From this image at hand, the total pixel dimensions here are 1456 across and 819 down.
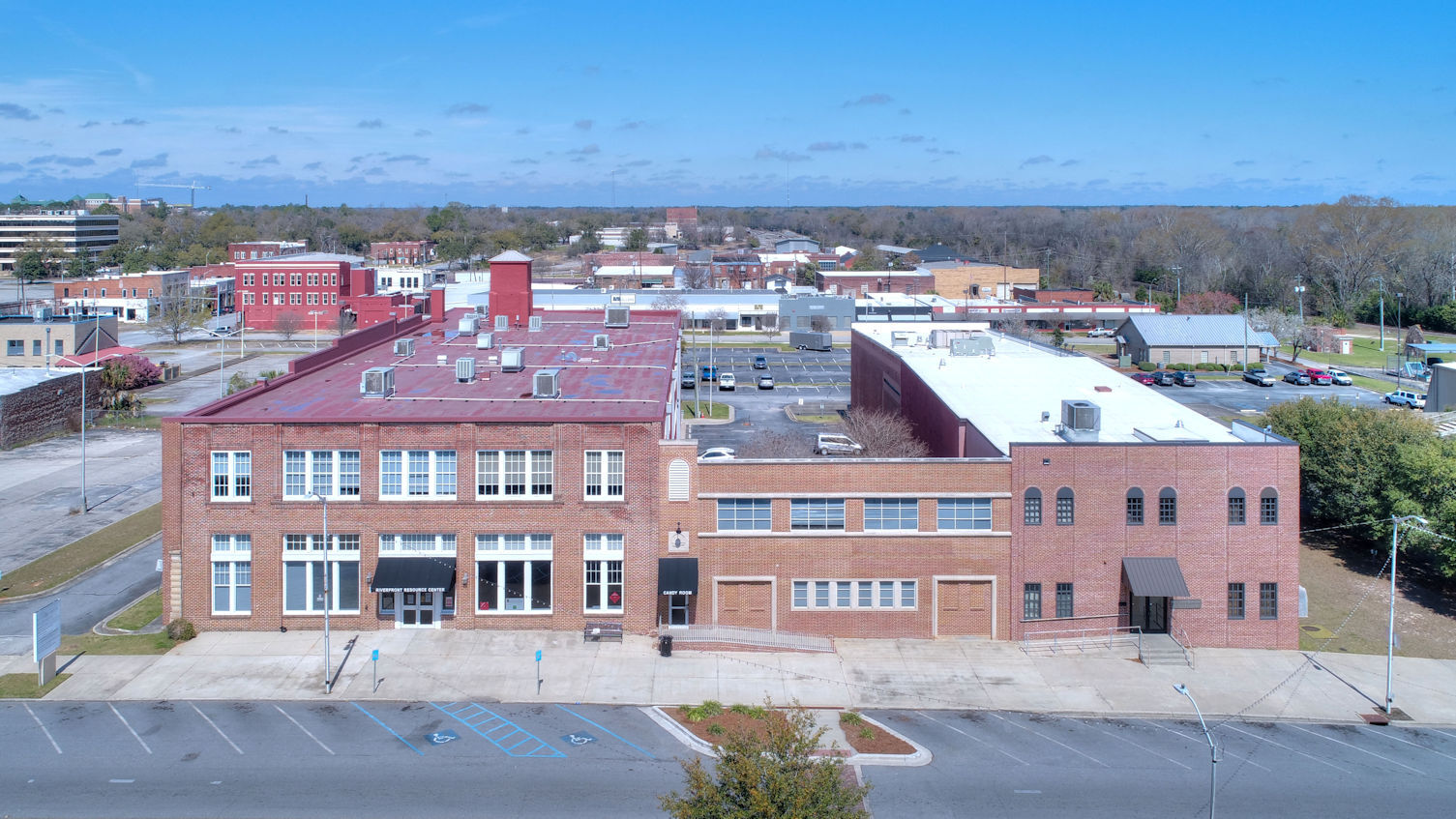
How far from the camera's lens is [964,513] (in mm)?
36219

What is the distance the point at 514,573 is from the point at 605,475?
4269 mm

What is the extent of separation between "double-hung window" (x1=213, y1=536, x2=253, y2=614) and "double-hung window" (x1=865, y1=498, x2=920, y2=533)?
1959cm

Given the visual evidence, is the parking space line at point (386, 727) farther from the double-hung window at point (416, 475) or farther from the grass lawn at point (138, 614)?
the grass lawn at point (138, 614)

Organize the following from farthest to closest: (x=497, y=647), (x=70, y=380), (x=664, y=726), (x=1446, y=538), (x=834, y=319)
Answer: (x=834, y=319) → (x=70, y=380) → (x=1446, y=538) → (x=497, y=647) → (x=664, y=726)

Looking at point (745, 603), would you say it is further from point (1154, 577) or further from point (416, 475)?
point (1154, 577)

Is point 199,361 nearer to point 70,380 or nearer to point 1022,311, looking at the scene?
point 70,380

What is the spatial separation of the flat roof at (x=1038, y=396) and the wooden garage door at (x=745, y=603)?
9387 millimetres

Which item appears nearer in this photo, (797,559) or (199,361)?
(797,559)

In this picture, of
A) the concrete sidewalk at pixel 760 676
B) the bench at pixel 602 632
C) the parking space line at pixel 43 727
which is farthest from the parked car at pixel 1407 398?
the parking space line at pixel 43 727

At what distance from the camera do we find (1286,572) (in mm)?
36125

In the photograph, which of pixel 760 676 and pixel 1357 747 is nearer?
pixel 1357 747

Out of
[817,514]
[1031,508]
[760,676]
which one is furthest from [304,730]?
[1031,508]

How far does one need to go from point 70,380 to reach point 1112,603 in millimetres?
67005

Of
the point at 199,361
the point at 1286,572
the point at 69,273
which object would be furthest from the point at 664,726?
the point at 69,273
